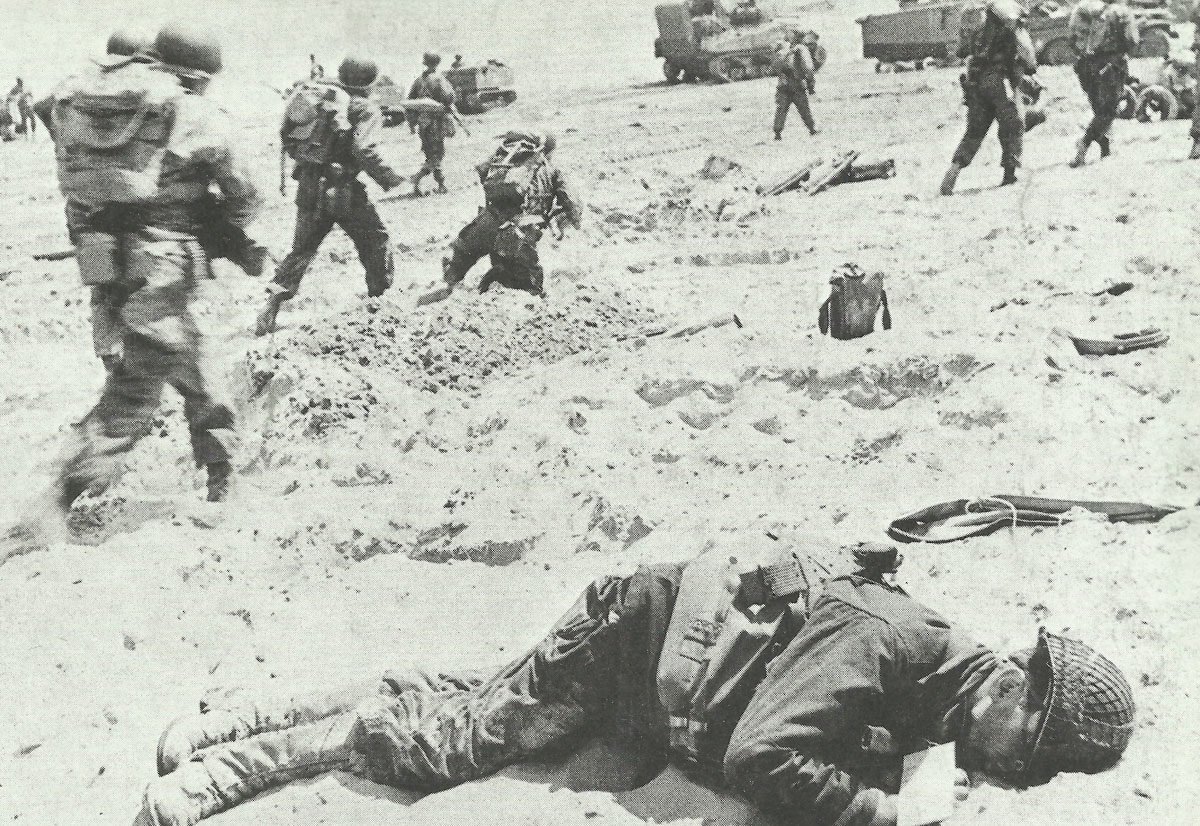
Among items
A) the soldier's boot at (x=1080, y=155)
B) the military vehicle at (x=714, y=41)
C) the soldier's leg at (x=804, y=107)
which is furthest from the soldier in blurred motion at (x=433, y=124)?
the military vehicle at (x=714, y=41)

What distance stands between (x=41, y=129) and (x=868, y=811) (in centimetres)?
2515

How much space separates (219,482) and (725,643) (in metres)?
2.91

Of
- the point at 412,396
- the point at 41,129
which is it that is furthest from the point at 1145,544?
the point at 41,129

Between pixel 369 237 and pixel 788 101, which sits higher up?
pixel 788 101

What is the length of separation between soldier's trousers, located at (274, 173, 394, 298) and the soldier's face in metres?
5.45

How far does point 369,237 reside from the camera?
746 cm

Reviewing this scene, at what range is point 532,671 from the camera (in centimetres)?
299

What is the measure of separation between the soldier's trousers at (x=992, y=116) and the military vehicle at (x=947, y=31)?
995cm

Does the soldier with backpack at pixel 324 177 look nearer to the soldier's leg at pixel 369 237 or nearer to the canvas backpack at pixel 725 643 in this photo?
the soldier's leg at pixel 369 237

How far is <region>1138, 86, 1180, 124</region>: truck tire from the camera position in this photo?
11.9 meters

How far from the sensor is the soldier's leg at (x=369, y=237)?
734 centimetres

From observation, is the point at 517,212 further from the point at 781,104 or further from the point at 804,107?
the point at 804,107

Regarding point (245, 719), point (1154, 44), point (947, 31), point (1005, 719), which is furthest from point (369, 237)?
point (947, 31)

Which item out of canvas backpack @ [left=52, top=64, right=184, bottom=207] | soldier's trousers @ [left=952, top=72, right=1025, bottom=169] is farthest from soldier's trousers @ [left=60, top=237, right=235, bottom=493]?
soldier's trousers @ [left=952, top=72, right=1025, bottom=169]
